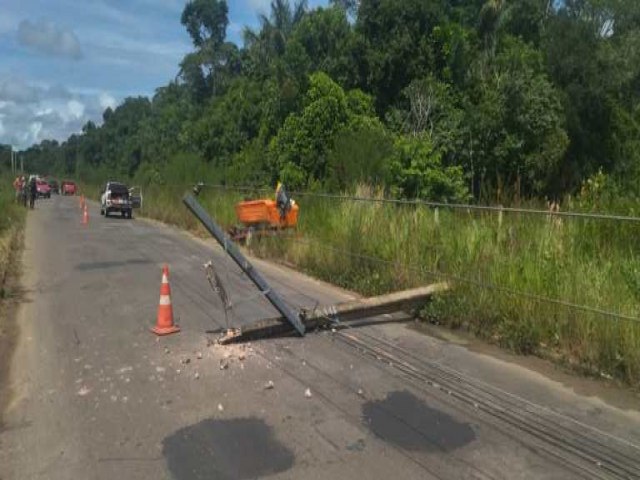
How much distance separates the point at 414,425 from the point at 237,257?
306 cm

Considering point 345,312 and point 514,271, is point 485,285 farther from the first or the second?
point 345,312

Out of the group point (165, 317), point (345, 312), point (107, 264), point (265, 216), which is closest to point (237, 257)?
point (165, 317)

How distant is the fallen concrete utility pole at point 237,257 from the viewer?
297 inches

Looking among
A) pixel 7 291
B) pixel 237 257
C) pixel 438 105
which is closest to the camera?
pixel 237 257

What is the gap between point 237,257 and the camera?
7.65 metres

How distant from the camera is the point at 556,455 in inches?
190

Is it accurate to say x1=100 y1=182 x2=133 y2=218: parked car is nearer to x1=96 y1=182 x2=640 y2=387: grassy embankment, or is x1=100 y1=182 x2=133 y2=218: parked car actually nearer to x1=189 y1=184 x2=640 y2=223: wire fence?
x1=189 y1=184 x2=640 y2=223: wire fence

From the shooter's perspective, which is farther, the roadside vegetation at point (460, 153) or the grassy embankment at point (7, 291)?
the roadside vegetation at point (460, 153)

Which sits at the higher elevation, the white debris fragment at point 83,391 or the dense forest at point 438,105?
the dense forest at point 438,105

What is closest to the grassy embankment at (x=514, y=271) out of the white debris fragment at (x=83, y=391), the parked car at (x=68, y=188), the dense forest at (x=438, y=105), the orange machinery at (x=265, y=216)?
the orange machinery at (x=265, y=216)

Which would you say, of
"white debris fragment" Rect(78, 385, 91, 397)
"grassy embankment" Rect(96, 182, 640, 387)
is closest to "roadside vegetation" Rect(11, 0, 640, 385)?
"grassy embankment" Rect(96, 182, 640, 387)

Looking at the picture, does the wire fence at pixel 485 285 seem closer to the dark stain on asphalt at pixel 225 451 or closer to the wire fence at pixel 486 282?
the wire fence at pixel 486 282

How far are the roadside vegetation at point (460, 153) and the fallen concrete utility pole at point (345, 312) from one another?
26 centimetres

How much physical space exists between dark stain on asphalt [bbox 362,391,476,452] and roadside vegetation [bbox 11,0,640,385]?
6.53ft
